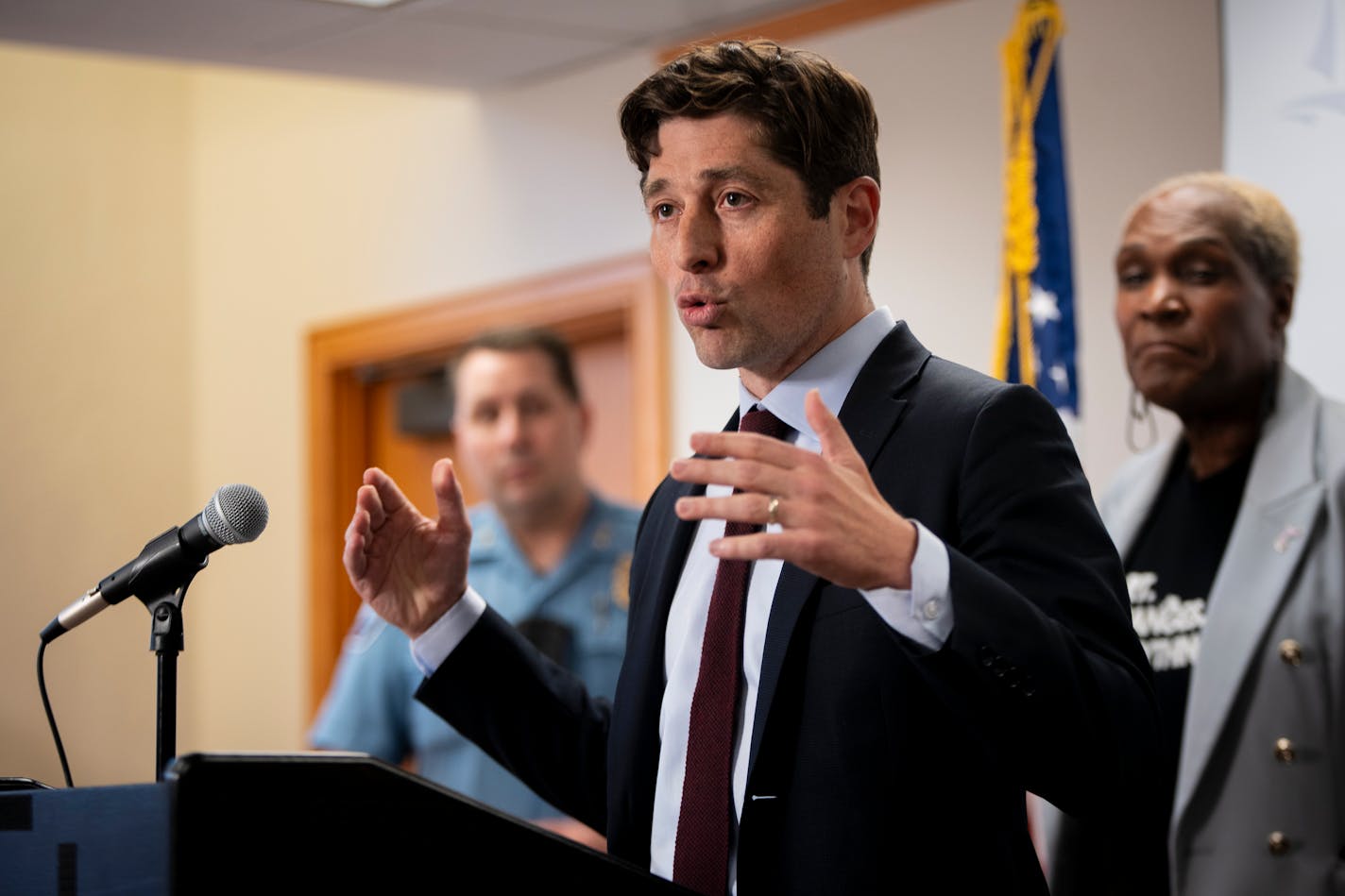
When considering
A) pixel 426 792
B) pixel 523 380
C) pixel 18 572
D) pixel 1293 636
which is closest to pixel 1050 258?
pixel 1293 636

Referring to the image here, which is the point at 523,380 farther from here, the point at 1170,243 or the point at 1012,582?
the point at 1012,582

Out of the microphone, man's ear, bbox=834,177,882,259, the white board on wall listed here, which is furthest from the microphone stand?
the white board on wall

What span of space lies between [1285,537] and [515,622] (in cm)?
172

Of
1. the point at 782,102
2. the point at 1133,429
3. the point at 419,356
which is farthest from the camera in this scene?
the point at 419,356

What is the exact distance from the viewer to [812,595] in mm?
1445

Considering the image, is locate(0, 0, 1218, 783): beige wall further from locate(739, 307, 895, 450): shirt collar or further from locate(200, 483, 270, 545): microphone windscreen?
locate(200, 483, 270, 545): microphone windscreen

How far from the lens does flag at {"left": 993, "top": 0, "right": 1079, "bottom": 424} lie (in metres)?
2.83

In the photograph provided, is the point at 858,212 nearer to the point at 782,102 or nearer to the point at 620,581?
the point at 782,102

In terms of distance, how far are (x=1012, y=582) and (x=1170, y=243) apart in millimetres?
1230

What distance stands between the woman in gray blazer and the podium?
120 centimetres

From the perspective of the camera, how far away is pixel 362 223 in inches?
191

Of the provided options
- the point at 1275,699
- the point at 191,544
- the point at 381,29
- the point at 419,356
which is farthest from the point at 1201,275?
the point at 419,356

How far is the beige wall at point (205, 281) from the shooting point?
451cm

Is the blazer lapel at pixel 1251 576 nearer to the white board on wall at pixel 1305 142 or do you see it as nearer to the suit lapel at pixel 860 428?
the white board on wall at pixel 1305 142
